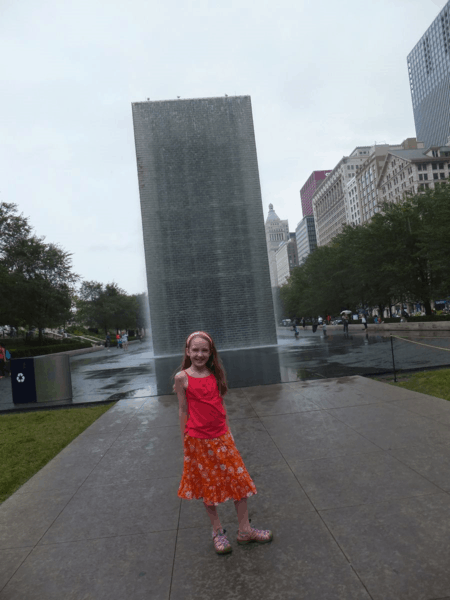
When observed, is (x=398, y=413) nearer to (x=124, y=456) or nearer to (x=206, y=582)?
(x=124, y=456)

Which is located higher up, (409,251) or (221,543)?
(409,251)

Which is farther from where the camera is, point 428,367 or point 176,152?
point 176,152

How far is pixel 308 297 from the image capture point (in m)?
63.5

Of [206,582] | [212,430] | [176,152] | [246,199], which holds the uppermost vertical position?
[176,152]

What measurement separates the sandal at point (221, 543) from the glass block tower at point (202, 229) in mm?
30272

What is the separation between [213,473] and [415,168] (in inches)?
4468

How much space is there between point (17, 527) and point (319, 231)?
18103 centimetres

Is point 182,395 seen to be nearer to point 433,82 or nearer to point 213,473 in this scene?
point 213,473

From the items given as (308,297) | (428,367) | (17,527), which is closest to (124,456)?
(17,527)

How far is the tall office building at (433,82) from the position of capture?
159000 mm

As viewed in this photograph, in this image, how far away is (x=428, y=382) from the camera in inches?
394

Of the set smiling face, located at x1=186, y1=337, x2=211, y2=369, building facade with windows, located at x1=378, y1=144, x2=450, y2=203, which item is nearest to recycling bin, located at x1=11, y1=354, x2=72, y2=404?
smiling face, located at x1=186, y1=337, x2=211, y2=369

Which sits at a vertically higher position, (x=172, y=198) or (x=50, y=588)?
(x=172, y=198)

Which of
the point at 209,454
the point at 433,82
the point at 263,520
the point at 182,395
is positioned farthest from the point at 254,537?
the point at 433,82
